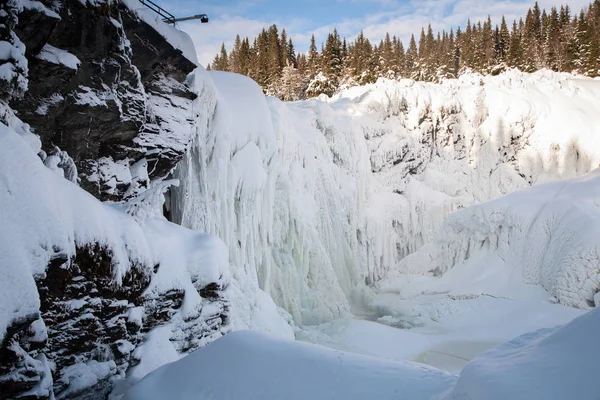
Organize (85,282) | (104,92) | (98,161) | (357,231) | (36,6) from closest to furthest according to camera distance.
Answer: (85,282), (36,6), (104,92), (98,161), (357,231)

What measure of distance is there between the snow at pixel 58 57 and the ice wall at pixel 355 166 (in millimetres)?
4314

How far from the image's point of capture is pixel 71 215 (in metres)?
4.76

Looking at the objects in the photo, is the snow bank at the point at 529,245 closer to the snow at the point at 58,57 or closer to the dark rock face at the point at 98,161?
the dark rock face at the point at 98,161

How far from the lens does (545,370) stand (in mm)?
2799

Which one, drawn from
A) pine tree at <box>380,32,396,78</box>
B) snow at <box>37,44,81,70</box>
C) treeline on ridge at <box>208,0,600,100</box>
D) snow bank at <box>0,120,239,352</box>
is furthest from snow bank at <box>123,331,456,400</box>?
pine tree at <box>380,32,396,78</box>

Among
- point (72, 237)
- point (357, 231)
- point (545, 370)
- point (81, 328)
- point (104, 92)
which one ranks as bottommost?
point (357, 231)

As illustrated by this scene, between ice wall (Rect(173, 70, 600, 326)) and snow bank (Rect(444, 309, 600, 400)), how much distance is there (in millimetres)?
8241

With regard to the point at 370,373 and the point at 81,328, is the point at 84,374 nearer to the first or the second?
the point at 81,328

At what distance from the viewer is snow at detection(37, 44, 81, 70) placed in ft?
19.7

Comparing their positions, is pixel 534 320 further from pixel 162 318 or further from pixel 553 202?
pixel 162 318

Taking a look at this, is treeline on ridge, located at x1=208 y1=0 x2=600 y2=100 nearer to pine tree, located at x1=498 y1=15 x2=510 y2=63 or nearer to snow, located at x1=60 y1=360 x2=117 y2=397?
pine tree, located at x1=498 y1=15 x2=510 y2=63

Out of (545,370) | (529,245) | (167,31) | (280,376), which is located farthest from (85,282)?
(529,245)

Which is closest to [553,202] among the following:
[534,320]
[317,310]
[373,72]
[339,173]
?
[534,320]

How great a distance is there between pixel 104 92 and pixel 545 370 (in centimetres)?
737
